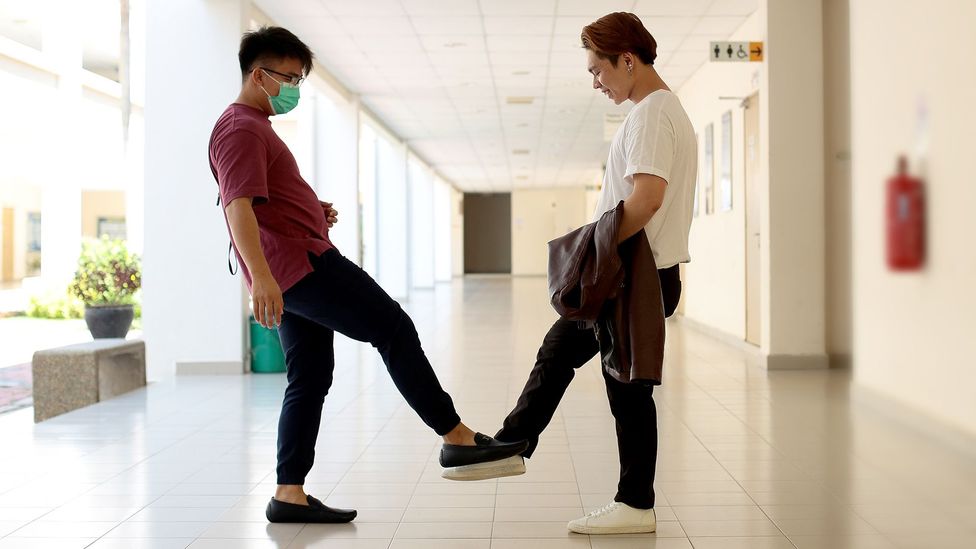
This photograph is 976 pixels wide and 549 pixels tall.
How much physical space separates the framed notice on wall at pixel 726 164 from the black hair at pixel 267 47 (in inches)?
245

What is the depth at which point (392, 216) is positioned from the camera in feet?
53.2

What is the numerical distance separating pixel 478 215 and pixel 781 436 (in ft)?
90.2

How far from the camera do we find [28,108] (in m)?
11.1

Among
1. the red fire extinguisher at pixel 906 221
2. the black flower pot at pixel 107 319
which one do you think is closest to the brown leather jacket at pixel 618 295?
the red fire extinguisher at pixel 906 221

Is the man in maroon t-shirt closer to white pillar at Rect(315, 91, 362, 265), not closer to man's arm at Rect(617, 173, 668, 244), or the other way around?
man's arm at Rect(617, 173, 668, 244)

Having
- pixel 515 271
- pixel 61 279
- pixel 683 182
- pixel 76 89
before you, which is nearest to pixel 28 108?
pixel 76 89

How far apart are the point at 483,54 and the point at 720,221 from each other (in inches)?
110

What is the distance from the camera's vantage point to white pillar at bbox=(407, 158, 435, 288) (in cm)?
2061

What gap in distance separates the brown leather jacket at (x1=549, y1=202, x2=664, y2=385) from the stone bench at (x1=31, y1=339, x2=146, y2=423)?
3.58 metres

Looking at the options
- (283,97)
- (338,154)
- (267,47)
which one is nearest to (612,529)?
(283,97)

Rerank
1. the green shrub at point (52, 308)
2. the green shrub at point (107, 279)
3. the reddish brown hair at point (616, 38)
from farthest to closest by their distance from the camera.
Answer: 1. the green shrub at point (52, 308)
2. the green shrub at point (107, 279)
3. the reddish brown hair at point (616, 38)

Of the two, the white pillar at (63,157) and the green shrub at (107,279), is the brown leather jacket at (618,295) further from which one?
the white pillar at (63,157)

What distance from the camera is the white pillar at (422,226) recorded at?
20609 mm

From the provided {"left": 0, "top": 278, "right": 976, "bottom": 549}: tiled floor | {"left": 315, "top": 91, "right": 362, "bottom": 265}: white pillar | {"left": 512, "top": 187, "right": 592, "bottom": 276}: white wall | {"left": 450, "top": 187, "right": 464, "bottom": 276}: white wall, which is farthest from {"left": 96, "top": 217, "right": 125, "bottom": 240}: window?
{"left": 0, "top": 278, "right": 976, "bottom": 549}: tiled floor
